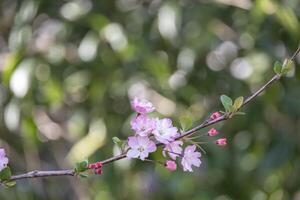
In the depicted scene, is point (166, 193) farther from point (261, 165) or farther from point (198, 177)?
point (261, 165)

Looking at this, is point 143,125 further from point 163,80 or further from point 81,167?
point 163,80

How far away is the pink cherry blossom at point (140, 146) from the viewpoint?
78cm

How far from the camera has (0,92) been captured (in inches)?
82.6

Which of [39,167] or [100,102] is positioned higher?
[100,102]

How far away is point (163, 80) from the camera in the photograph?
74.5 inches

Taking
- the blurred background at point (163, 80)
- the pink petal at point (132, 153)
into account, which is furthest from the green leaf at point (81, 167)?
the blurred background at point (163, 80)

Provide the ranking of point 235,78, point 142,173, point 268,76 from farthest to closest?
point 142,173 < point 235,78 < point 268,76

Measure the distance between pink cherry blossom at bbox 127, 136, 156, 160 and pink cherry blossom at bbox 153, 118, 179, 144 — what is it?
12 mm

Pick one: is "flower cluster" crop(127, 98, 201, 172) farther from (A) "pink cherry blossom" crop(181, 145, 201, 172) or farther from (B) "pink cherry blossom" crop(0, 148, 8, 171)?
(B) "pink cherry blossom" crop(0, 148, 8, 171)

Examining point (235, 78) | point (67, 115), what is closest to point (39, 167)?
point (67, 115)

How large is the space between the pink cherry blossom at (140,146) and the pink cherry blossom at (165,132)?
0.04 ft

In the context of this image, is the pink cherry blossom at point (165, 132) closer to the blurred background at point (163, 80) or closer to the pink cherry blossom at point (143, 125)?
the pink cherry blossom at point (143, 125)

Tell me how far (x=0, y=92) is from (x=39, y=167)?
0.37m

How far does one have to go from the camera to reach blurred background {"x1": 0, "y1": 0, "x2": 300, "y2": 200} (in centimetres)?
190
